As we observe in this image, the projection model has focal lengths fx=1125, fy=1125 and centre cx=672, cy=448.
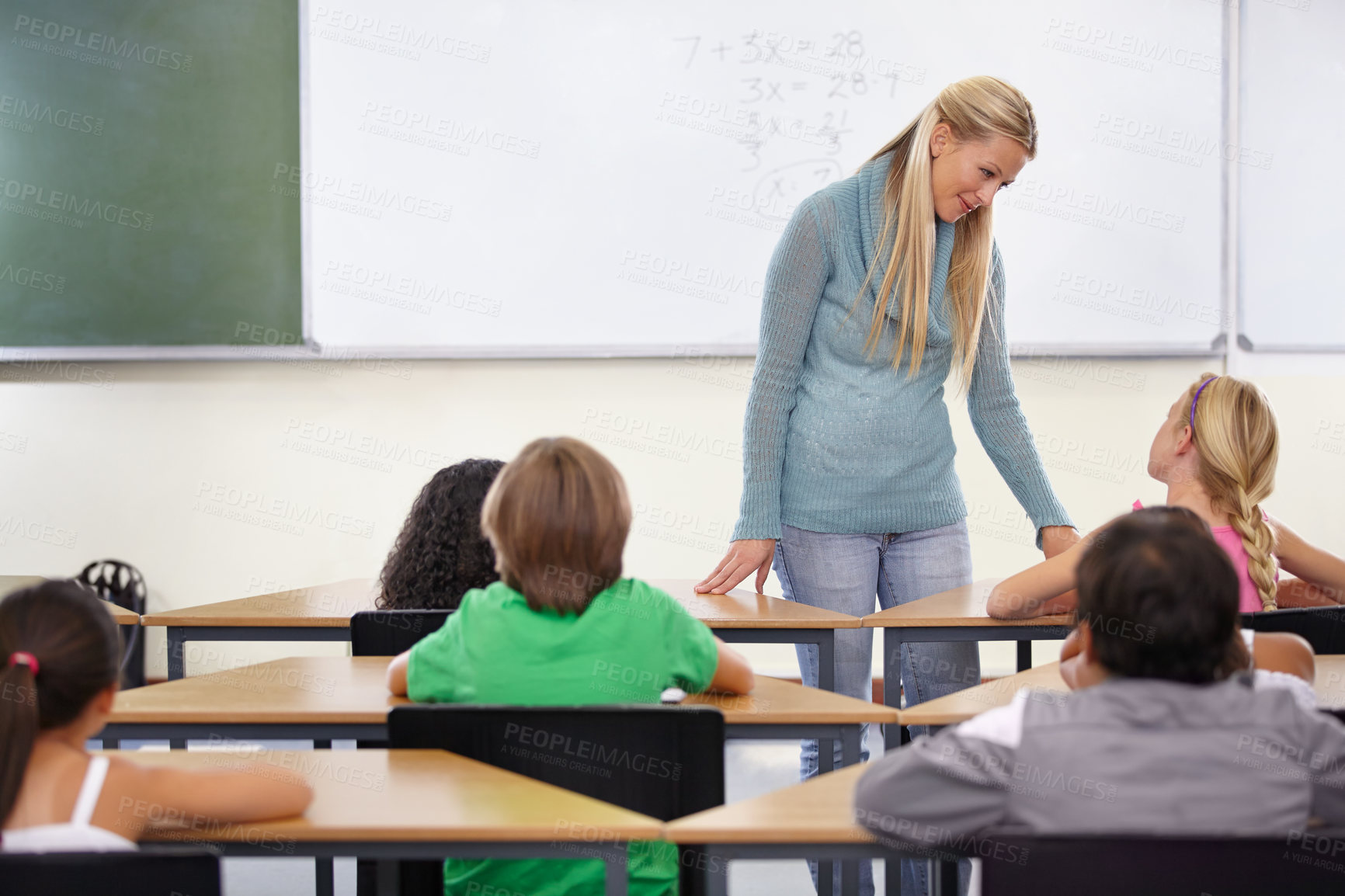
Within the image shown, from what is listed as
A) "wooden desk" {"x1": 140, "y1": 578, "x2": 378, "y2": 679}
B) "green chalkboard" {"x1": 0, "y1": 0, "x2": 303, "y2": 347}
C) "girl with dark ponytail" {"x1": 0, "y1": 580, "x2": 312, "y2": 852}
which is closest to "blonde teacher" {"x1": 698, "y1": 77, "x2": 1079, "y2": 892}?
"wooden desk" {"x1": 140, "y1": 578, "x2": 378, "y2": 679}

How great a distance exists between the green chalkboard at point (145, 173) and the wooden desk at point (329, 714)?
2433 mm

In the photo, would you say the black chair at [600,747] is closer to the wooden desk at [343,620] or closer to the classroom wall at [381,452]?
the wooden desk at [343,620]

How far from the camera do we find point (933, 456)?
214cm

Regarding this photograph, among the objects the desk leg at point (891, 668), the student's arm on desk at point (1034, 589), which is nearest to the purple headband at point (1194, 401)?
the student's arm on desk at point (1034, 589)

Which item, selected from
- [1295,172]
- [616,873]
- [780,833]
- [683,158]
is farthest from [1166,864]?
[1295,172]

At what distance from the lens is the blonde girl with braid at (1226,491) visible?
6.37ft

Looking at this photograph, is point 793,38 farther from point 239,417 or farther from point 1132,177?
point 239,417

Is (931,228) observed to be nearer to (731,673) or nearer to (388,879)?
(731,673)

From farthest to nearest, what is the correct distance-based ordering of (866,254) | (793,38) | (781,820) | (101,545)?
(101,545), (793,38), (866,254), (781,820)

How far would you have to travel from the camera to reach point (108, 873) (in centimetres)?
92

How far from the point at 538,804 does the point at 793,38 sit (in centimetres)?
317

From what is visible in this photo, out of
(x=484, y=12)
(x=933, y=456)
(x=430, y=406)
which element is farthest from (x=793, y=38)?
(x=933, y=456)

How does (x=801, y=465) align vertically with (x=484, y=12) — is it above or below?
below

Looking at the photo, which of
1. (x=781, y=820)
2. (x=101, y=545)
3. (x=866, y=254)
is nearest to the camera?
(x=781, y=820)
